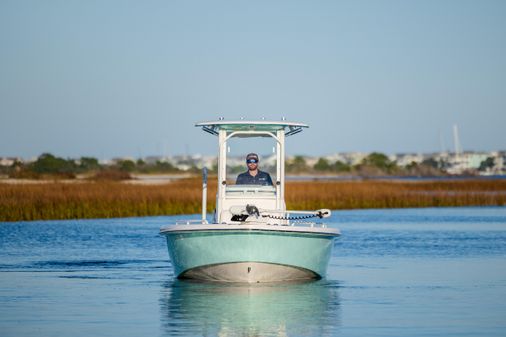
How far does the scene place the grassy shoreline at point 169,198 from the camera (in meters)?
41.6

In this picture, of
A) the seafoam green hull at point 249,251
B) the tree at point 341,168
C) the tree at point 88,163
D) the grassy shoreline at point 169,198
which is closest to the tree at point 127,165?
the tree at point 88,163

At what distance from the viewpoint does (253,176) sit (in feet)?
69.5

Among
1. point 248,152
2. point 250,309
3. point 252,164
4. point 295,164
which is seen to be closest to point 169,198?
→ point 295,164

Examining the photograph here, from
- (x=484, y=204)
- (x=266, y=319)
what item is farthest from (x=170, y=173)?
(x=266, y=319)

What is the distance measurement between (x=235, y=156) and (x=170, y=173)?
91.7 metres

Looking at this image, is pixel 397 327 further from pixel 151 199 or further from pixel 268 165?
pixel 151 199

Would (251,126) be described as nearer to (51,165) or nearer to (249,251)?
(249,251)

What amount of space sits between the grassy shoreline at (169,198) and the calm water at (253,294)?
328 inches

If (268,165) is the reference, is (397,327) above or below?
below

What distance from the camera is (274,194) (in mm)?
20969

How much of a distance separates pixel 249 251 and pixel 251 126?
2.71 metres

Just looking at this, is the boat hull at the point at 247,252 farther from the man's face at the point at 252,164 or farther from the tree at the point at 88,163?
the tree at the point at 88,163

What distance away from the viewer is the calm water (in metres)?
15.9

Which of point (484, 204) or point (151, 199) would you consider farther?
point (484, 204)
